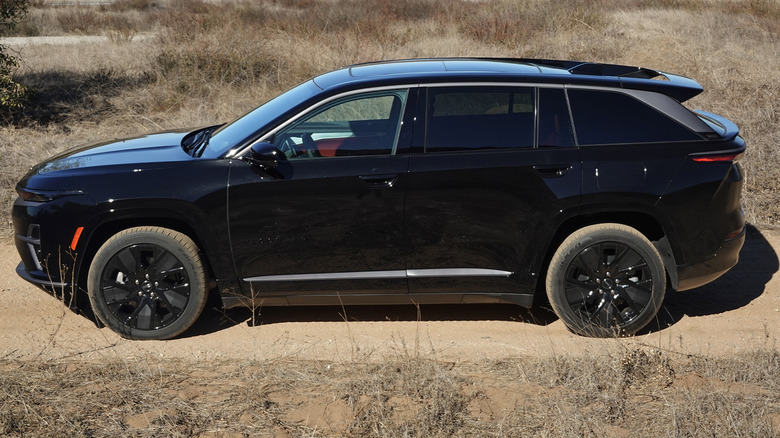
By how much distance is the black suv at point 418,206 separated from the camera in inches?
192

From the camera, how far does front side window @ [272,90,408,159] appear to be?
194 inches

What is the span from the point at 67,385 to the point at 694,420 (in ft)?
11.4

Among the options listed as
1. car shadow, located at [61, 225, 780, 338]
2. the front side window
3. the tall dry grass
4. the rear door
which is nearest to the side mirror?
the front side window

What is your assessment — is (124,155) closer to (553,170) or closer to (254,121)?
(254,121)

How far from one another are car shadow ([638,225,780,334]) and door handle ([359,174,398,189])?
2128 mm

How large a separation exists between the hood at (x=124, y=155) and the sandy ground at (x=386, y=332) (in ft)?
3.78

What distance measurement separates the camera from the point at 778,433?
13.0 ft

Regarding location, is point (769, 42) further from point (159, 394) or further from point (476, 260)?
point (159, 394)

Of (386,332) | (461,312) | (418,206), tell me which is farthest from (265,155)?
(461,312)

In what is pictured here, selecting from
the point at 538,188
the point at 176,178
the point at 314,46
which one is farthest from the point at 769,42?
the point at 176,178

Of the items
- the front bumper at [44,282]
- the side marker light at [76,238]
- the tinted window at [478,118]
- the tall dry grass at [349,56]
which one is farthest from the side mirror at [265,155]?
the tall dry grass at [349,56]

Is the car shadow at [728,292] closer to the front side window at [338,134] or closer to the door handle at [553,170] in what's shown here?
the door handle at [553,170]

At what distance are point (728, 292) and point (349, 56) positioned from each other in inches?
337

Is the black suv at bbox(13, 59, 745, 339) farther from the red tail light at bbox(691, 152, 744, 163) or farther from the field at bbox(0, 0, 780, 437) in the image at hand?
the field at bbox(0, 0, 780, 437)
